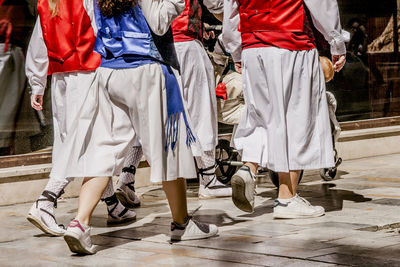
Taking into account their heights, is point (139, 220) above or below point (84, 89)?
below

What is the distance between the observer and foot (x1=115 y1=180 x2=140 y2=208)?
812cm

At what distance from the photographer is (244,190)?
6.80 meters

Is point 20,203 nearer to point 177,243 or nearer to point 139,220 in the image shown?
point 139,220

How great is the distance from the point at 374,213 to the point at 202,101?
2.21m

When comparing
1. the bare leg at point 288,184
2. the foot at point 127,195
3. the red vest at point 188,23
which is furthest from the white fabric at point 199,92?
the bare leg at point 288,184

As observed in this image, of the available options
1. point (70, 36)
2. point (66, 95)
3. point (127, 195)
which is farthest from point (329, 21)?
point (127, 195)

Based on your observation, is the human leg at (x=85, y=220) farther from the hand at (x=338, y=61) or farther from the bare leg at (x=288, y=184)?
the hand at (x=338, y=61)

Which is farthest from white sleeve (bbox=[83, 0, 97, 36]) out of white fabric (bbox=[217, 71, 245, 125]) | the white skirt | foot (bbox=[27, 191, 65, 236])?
white fabric (bbox=[217, 71, 245, 125])

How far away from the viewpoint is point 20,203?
8.76 m

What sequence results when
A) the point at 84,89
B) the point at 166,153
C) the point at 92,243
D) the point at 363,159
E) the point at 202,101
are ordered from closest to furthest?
the point at 166,153, the point at 92,243, the point at 84,89, the point at 202,101, the point at 363,159

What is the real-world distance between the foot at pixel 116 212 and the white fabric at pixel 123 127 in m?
1.19

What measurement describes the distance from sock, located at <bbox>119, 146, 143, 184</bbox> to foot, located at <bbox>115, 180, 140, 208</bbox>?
0.04 metres

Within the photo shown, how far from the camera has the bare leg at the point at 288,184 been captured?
714 cm

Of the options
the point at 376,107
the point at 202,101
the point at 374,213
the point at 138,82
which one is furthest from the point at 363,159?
the point at 138,82
